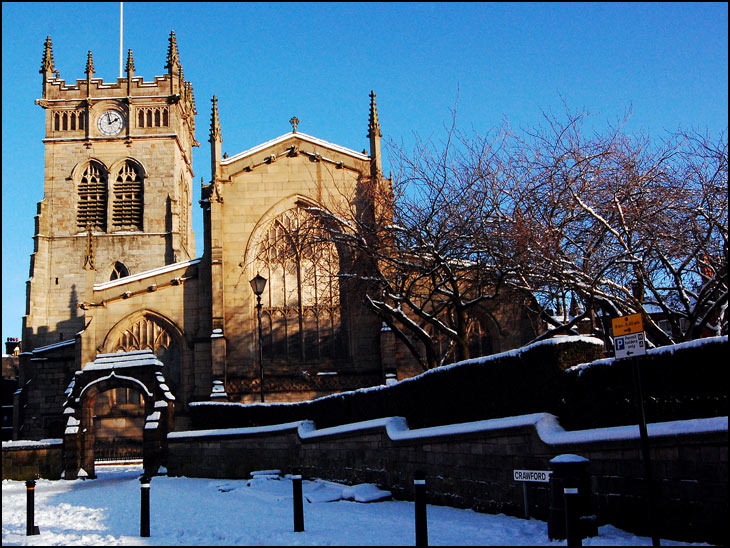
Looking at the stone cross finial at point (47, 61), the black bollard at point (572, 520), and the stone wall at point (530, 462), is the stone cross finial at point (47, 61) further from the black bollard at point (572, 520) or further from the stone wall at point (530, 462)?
the black bollard at point (572, 520)

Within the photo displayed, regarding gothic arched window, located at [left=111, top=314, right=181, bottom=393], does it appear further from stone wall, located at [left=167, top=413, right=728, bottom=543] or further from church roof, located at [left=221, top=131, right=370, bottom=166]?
stone wall, located at [left=167, top=413, right=728, bottom=543]

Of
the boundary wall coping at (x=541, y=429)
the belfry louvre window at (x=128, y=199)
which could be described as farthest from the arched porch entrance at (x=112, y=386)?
the belfry louvre window at (x=128, y=199)

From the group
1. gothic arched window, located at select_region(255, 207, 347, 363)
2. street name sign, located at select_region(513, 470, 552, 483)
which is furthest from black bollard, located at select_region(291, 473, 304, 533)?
gothic arched window, located at select_region(255, 207, 347, 363)

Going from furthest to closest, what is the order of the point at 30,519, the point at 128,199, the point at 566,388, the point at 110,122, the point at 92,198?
the point at 110,122
the point at 128,199
the point at 92,198
the point at 30,519
the point at 566,388

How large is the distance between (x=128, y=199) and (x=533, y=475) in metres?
49.3

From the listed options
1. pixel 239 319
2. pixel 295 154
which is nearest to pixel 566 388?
pixel 239 319

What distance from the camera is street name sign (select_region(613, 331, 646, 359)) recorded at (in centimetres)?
862

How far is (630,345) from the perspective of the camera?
8773mm

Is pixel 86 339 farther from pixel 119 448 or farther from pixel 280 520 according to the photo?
pixel 280 520

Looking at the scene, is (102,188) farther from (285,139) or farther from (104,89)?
(285,139)

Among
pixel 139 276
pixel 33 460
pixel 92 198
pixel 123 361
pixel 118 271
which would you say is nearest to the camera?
pixel 33 460

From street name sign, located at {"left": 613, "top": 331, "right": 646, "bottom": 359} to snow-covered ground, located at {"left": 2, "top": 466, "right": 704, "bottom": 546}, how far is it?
2091mm

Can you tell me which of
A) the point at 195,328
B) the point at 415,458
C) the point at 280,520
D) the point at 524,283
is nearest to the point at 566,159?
the point at 524,283

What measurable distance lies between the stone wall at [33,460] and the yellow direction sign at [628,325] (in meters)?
23.5
